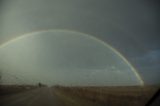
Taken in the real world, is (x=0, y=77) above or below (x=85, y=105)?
above

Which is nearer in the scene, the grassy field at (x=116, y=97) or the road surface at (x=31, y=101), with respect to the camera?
the grassy field at (x=116, y=97)

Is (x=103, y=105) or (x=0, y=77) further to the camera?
(x=0, y=77)

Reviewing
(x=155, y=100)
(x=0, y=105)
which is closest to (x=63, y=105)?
(x=0, y=105)

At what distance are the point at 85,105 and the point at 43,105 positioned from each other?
7.56 feet

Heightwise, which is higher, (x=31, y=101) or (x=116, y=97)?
(x=116, y=97)

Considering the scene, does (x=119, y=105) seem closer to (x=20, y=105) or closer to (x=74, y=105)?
(x=74, y=105)

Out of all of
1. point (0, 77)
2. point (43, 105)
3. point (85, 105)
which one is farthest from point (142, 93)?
point (0, 77)

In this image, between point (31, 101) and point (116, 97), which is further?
point (116, 97)

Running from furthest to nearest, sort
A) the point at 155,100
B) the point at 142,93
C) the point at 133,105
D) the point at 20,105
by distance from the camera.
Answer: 1. the point at 142,93
2. the point at 20,105
3. the point at 133,105
4. the point at 155,100

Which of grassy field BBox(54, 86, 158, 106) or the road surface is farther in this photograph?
the road surface

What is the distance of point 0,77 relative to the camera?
19.6 metres

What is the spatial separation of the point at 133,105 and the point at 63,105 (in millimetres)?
4128

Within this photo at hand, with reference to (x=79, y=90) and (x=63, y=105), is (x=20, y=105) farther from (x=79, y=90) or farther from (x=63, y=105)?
(x=79, y=90)

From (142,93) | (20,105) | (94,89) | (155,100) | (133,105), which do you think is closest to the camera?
(155,100)
